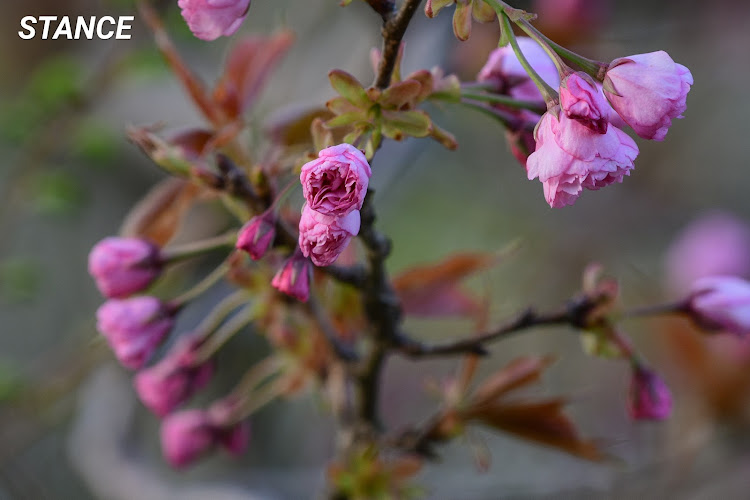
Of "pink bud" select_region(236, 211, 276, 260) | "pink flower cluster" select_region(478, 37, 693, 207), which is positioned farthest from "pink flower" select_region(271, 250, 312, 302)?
"pink flower cluster" select_region(478, 37, 693, 207)

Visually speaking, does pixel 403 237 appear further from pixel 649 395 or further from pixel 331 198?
pixel 331 198

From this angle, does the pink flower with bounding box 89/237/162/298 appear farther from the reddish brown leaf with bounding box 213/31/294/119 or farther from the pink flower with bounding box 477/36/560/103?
the pink flower with bounding box 477/36/560/103

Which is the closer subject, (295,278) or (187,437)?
(295,278)

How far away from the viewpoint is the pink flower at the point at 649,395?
1.57ft

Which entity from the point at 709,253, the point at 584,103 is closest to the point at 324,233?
the point at 584,103

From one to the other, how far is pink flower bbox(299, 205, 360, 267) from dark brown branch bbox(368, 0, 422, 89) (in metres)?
0.08

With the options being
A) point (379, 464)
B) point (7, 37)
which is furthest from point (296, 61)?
point (379, 464)

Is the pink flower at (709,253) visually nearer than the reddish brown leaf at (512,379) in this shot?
No

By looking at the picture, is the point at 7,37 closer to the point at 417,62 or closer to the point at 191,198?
the point at 417,62

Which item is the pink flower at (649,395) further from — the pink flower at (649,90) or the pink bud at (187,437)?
the pink bud at (187,437)

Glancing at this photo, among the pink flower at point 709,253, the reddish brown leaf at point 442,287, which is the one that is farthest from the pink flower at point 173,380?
the pink flower at point 709,253

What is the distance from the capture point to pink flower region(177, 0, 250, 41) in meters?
0.35

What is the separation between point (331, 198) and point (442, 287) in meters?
0.27

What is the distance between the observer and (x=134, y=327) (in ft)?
1.52
